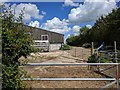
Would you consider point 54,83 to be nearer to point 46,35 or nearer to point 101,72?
point 101,72

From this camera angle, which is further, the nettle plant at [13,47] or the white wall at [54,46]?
the white wall at [54,46]

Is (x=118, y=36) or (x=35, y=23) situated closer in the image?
(x=35, y=23)

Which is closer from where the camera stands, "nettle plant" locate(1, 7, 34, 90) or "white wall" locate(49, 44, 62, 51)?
"nettle plant" locate(1, 7, 34, 90)

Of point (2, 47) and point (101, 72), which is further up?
point (2, 47)

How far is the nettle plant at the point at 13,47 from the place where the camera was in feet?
8.66

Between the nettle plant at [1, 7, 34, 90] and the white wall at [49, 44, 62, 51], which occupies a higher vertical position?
the white wall at [49, 44, 62, 51]

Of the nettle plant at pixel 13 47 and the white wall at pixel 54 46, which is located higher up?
the white wall at pixel 54 46

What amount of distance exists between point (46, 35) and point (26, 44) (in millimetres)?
24524

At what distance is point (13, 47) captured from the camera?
8.71 ft

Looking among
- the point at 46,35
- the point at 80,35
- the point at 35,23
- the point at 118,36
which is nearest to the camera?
the point at 35,23

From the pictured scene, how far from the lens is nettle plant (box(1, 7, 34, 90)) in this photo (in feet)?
8.66

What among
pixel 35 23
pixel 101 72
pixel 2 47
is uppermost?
pixel 35 23

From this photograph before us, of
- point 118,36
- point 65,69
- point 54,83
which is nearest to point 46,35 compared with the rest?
point 118,36

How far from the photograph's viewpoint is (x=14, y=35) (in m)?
2.68
